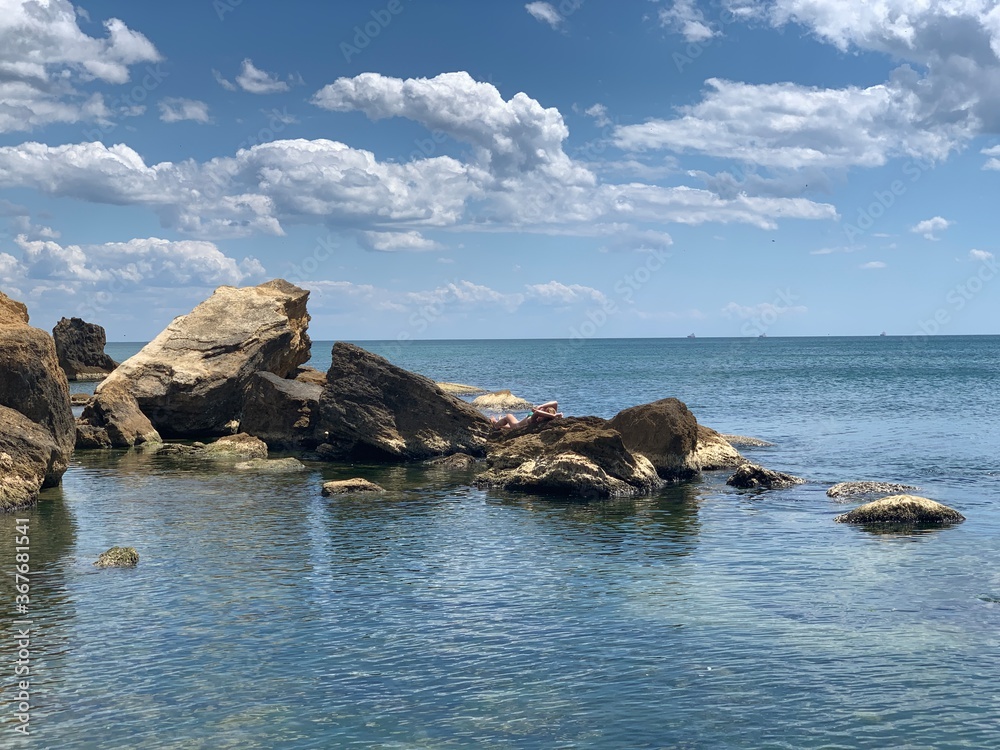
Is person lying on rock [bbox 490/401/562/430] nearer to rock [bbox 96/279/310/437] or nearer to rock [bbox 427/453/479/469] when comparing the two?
rock [bbox 427/453/479/469]

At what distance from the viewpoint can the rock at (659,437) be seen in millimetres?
36719

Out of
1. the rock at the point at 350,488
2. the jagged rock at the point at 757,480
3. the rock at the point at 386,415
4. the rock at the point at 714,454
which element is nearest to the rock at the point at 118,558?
the rock at the point at 350,488

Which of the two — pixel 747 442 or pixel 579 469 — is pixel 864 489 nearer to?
pixel 579 469

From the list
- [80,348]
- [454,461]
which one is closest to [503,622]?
[454,461]

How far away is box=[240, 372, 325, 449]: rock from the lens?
47.2 metres

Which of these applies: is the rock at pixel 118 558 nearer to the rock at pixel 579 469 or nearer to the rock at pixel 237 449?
the rock at pixel 579 469

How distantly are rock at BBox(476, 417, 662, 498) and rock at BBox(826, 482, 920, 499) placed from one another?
19.8ft

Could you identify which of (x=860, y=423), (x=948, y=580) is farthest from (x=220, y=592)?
(x=860, y=423)

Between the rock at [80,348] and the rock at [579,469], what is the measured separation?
92486 mm

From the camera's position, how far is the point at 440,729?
1384 centimetres

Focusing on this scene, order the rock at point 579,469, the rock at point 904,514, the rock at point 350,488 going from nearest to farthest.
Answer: the rock at point 904,514, the rock at point 579,469, the rock at point 350,488

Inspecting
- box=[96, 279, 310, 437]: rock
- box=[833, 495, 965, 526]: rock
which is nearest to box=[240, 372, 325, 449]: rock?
box=[96, 279, 310, 437]: rock

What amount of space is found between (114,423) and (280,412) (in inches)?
313

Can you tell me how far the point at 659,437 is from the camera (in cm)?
3688
